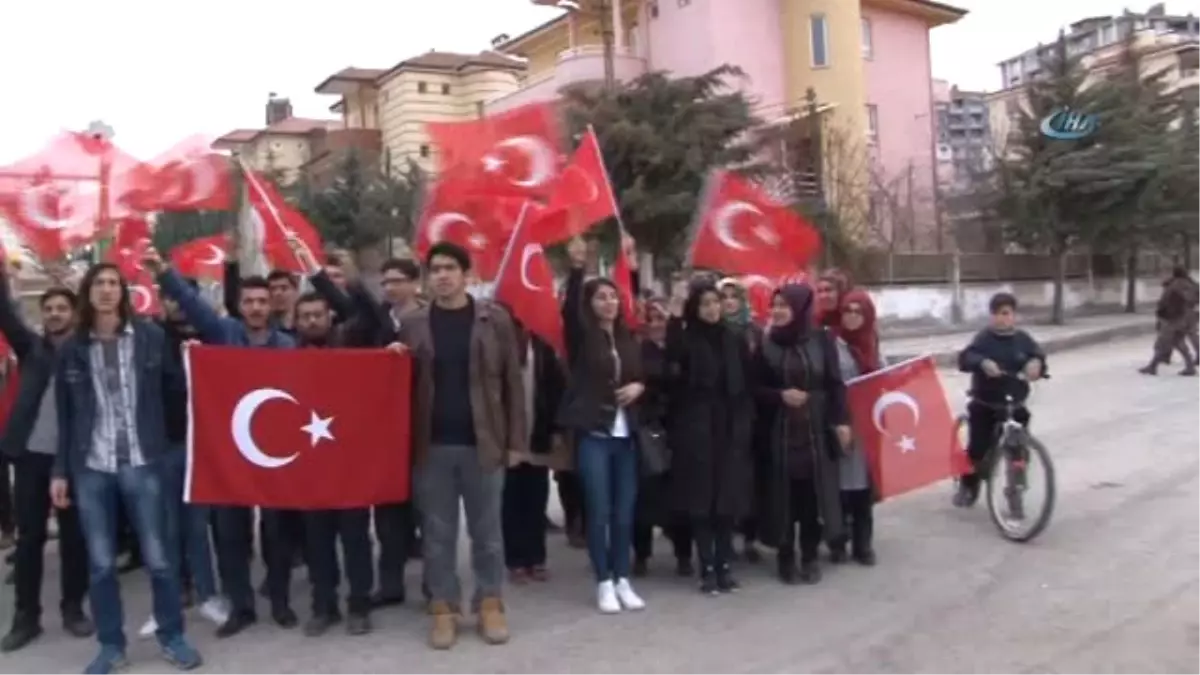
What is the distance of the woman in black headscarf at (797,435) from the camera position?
7289mm

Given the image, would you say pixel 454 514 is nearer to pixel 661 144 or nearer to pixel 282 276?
pixel 282 276

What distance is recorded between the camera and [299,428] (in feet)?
21.5

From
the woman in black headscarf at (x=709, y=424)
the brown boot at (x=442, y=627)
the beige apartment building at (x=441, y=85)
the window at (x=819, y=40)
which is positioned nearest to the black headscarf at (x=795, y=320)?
the woman in black headscarf at (x=709, y=424)

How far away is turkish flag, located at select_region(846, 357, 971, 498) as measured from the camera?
8.04 metres

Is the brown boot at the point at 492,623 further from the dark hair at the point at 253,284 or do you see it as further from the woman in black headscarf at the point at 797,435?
the dark hair at the point at 253,284

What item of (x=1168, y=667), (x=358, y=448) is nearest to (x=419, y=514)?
(x=358, y=448)

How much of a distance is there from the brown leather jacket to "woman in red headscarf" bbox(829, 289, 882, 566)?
2246mm

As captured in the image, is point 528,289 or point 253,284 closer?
point 253,284

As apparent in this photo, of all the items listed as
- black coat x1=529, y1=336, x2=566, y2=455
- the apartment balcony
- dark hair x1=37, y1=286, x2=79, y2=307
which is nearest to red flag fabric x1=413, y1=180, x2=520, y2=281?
black coat x1=529, y1=336, x2=566, y2=455

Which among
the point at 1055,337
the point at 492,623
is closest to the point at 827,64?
the point at 1055,337

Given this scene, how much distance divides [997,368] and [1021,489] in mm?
817

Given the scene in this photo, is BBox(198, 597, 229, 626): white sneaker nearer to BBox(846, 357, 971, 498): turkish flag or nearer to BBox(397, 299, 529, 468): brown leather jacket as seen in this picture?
BBox(397, 299, 529, 468): brown leather jacket

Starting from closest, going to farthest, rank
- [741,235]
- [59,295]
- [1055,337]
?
1. [59,295]
2. [741,235]
3. [1055,337]

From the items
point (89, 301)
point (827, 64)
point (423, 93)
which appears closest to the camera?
point (89, 301)
